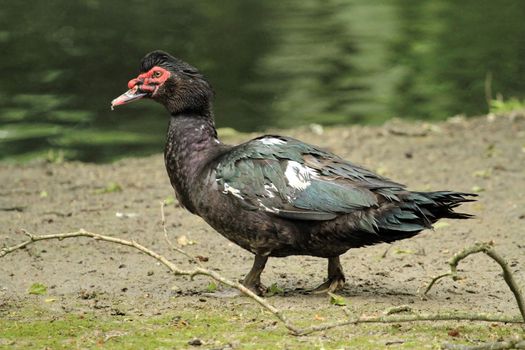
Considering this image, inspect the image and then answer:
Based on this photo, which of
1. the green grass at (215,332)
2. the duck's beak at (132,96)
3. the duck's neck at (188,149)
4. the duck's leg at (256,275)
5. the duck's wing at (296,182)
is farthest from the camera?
the duck's beak at (132,96)

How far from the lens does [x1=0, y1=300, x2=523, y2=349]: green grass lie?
4988 millimetres

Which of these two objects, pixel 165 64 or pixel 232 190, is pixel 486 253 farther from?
pixel 165 64

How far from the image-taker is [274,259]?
7387 millimetres

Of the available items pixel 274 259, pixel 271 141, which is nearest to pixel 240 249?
pixel 274 259

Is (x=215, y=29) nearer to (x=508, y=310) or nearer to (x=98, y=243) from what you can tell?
(x=98, y=243)

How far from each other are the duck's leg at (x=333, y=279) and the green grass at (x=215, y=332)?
1.79ft

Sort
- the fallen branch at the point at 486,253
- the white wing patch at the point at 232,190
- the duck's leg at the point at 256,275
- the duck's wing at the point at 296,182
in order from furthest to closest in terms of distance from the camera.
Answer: the duck's leg at the point at 256,275
the white wing patch at the point at 232,190
the duck's wing at the point at 296,182
the fallen branch at the point at 486,253

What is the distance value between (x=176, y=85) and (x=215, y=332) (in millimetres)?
2001

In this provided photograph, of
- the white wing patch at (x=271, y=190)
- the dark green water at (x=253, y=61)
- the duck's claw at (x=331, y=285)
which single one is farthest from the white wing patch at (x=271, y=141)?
the dark green water at (x=253, y=61)

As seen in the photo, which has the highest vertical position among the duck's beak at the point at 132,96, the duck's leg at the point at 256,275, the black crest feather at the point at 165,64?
the black crest feather at the point at 165,64

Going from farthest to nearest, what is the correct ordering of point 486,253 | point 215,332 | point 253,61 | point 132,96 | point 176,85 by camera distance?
1. point 253,61
2. point 132,96
3. point 176,85
4. point 215,332
5. point 486,253

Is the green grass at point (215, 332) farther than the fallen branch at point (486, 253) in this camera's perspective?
Yes

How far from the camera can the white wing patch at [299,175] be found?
6.06 meters

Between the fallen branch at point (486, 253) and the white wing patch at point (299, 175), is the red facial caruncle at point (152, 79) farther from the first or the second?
the fallen branch at point (486, 253)
